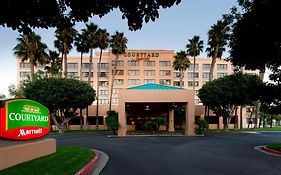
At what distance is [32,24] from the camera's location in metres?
7.09

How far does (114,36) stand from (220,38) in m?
21.3

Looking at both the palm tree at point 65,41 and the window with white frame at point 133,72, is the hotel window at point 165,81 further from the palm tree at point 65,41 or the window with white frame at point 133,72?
the palm tree at point 65,41

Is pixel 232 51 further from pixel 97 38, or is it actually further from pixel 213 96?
pixel 97 38

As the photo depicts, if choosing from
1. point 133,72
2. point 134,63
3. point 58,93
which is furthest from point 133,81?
point 58,93

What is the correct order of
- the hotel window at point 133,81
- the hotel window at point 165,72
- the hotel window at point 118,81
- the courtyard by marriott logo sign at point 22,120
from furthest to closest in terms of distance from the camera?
the hotel window at point 165,72
the hotel window at point 133,81
the hotel window at point 118,81
the courtyard by marriott logo sign at point 22,120

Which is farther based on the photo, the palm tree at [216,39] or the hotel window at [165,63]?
the hotel window at [165,63]

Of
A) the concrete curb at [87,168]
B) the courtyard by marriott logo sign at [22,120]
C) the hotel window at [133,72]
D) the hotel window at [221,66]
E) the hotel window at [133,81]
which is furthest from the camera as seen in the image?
the hotel window at [221,66]

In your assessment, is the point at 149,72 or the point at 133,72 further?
the point at 149,72

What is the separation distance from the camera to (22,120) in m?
17.4

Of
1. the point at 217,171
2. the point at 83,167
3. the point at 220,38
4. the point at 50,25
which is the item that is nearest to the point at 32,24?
the point at 50,25

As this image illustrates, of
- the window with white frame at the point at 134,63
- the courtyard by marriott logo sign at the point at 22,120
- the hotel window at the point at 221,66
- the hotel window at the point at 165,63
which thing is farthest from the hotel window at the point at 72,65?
the courtyard by marriott logo sign at the point at 22,120

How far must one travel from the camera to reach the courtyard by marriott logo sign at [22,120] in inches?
619

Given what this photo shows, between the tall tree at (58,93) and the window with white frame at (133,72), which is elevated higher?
the window with white frame at (133,72)

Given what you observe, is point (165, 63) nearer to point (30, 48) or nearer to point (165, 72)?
point (165, 72)
